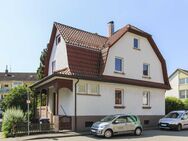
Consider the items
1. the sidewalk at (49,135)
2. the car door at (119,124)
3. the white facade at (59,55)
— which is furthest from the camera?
the white facade at (59,55)

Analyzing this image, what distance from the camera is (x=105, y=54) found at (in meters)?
26.0

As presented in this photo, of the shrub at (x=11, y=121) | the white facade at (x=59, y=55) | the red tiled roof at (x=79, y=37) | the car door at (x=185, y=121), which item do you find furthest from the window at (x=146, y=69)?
the shrub at (x=11, y=121)

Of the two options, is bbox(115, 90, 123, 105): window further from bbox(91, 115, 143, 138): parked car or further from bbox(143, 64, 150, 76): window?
bbox(91, 115, 143, 138): parked car

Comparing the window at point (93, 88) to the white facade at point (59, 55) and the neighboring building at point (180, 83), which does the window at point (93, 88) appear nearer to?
the white facade at point (59, 55)

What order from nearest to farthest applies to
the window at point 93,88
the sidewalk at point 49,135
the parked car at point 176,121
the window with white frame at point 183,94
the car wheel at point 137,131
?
the sidewalk at point 49,135, the car wheel at point 137,131, the window at point 93,88, the parked car at point 176,121, the window with white frame at point 183,94

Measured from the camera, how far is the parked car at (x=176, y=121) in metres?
25.5

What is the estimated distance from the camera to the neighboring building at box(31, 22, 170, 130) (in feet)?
76.5

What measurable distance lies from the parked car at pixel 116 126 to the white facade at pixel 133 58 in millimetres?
5759

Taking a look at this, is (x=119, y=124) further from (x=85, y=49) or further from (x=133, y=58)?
(x=133, y=58)

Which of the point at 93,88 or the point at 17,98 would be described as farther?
the point at 17,98

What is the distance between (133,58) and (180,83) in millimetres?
38998

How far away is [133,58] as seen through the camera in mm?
28969

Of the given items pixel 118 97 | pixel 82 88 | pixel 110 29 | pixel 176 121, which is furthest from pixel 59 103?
pixel 110 29

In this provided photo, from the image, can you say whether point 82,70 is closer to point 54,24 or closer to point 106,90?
point 106,90
